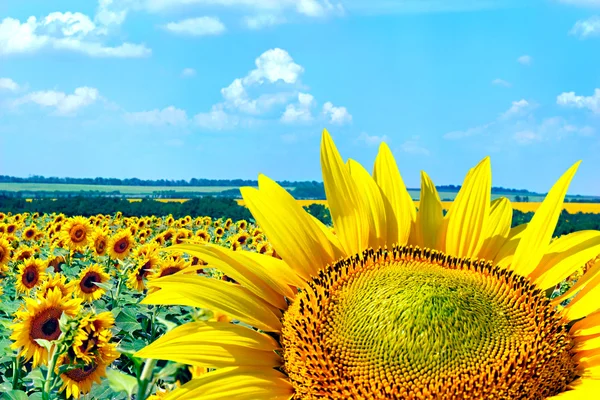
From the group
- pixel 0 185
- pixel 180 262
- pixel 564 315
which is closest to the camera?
pixel 564 315

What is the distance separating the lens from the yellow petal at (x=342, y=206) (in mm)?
2773

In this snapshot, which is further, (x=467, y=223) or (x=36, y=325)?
(x=36, y=325)

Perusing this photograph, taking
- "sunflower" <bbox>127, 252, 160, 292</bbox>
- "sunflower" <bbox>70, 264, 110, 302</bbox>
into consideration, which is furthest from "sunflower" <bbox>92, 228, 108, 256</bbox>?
"sunflower" <bbox>70, 264, 110, 302</bbox>

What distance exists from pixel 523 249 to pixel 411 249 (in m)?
0.50

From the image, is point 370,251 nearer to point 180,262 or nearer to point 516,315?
point 516,315

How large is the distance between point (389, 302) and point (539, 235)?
878 mm

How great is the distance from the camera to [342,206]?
2791 mm

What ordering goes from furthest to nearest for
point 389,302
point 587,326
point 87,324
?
point 87,324, point 587,326, point 389,302

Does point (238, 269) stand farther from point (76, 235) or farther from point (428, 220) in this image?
point (76, 235)

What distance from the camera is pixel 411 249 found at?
2705 millimetres

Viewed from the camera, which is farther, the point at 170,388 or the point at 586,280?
the point at 586,280

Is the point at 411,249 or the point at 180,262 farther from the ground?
the point at 411,249

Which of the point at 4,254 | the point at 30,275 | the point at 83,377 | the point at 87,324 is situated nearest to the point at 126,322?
the point at 83,377

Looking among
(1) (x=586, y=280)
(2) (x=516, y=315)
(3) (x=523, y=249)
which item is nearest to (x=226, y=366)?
(2) (x=516, y=315)
